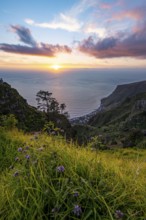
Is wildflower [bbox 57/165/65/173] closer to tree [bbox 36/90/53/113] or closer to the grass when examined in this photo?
the grass

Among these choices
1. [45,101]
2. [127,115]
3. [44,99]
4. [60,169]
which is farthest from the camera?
[127,115]

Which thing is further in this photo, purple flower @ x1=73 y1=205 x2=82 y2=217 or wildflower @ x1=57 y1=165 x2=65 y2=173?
wildflower @ x1=57 y1=165 x2=65 y2=173

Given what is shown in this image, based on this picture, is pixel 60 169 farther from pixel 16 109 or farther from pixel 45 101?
pixel 45 101

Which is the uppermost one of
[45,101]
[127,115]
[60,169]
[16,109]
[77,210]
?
[45,101]

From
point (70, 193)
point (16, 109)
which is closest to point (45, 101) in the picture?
point (16, 109)

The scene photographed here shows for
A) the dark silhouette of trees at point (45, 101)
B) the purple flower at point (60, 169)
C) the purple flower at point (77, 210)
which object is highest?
A: the dark silhouette of trees at point (45, 101)

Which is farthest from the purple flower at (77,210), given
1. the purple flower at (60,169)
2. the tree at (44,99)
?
the tree at (44,99)

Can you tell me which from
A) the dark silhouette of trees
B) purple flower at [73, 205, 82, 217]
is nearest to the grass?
purple flower at [73, 205, 82, 217]

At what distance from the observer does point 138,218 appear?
2.47 m

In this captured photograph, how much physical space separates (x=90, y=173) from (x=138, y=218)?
0.72 metres

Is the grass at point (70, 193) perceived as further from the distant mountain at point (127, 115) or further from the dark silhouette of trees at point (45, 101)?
the dark silhouette of trees at point (45, 101)

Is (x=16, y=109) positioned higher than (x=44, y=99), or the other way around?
(x=44, y=99)

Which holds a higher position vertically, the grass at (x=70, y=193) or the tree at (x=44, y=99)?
the tree at (x=44, y=99)

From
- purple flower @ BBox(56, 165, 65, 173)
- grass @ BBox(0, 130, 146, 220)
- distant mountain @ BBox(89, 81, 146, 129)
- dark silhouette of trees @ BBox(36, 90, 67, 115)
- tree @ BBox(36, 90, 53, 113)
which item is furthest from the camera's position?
tree @ BBox(36, 90, 53, 113)
